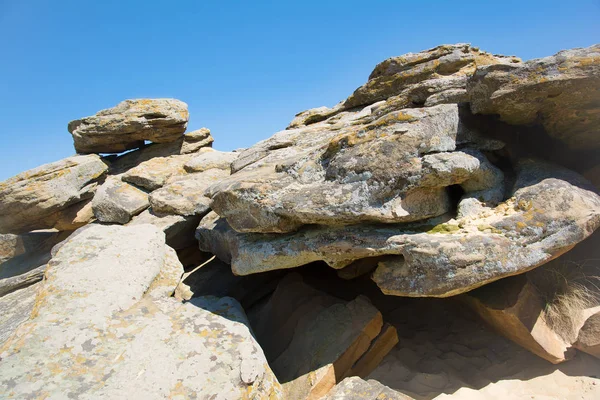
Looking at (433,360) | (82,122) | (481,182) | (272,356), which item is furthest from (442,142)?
(82,122)

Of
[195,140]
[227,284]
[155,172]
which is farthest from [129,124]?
[227,284]

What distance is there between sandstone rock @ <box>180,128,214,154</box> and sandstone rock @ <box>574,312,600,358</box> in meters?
9.38

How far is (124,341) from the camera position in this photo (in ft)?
12.1

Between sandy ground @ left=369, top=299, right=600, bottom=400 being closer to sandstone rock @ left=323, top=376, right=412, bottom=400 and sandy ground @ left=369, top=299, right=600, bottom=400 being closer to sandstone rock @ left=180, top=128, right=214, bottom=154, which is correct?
sandstone rock @ left=323, top=376, right=412, bottom=400

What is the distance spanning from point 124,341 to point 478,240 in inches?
159

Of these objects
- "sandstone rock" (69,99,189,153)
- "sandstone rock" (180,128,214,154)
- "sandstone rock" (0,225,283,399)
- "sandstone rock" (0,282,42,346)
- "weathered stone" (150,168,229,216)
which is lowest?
"sandstone rock" (0,282,42,346)

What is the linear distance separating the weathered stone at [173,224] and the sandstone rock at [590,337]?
6516 mm

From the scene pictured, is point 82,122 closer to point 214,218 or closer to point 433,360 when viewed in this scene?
point 214,218

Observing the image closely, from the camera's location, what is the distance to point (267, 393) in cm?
359

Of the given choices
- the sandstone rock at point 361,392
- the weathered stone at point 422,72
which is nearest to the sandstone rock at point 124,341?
the sandstone rock at point 361,392

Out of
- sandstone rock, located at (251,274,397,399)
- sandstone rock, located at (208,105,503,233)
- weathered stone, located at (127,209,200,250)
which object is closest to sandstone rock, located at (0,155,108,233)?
weathered stone, located at (127,209,200,250)

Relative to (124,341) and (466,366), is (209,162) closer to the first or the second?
(124,341)

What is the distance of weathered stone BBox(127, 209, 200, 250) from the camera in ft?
22.4

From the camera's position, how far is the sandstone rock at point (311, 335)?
169 inches
